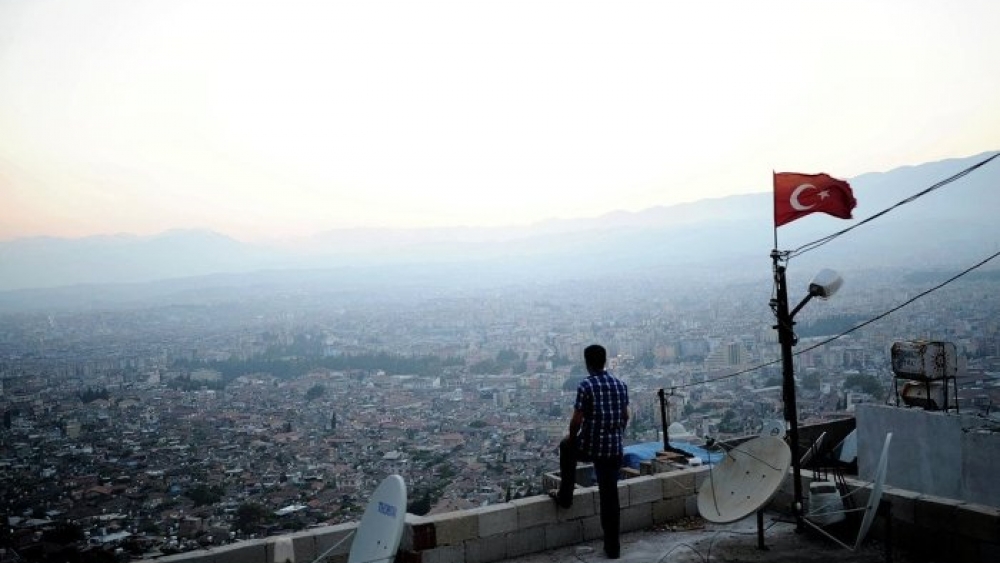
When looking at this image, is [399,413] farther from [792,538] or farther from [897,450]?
[792,538]

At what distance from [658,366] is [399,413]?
17.8 meters

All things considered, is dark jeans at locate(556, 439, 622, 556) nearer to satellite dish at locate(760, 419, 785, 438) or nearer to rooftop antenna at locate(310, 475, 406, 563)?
rooftop antenna at locate(310, 475, 406, 563)

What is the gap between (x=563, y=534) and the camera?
251 inches

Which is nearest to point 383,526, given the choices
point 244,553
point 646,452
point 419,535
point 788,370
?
point 419,535

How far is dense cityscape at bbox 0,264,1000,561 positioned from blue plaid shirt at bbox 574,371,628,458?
7.03 m

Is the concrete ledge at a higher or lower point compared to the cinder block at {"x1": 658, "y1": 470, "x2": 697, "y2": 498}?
lower

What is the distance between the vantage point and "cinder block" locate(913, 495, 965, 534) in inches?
207

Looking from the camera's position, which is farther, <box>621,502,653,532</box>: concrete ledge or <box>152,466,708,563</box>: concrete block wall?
<box>621,502,653,532</box>: concrete ledge

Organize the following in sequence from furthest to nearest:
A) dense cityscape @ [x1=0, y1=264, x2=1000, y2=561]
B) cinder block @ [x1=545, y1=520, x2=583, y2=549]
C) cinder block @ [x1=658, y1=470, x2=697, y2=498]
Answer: dense cityscape @ [x1=0, y1=264, x2=1000, y2=561] → cinder block @ [x1=658, y1=470, x2=697, y2=498] → cinder block @ [x1=545, y1=520, x2=583, y2=549]

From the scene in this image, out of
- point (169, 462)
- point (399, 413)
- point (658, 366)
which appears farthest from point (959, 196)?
point (169, 462)

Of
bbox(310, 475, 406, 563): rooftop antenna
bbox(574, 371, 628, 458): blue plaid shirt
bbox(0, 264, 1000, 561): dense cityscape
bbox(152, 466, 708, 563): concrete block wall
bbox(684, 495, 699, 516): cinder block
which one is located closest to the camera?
bbox(310, 475, 406, 563): rooftop antenna

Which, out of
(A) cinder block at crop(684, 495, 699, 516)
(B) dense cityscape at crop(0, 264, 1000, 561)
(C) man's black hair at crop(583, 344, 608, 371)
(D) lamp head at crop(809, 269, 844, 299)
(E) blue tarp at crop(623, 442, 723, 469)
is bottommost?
(B) dense cityscape at crop(0, 264, 1000, 561)

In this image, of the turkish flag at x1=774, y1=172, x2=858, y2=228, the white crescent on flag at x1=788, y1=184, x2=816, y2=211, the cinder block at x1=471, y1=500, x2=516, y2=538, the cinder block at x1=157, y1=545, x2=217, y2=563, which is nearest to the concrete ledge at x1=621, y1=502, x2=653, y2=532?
the cinder block at x1=471, y1=500, x2=516, y2=538

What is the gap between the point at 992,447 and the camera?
8.41m
